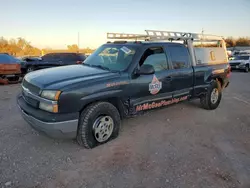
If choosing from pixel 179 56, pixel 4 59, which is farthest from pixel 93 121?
pixel 4 59

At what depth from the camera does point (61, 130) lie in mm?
3486

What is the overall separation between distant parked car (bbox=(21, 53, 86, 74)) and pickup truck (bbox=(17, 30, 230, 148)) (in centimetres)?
1021

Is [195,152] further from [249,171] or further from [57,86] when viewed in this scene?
[57,86]

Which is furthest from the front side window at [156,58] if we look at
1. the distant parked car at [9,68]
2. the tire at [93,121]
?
the distant parked car at [9,68]

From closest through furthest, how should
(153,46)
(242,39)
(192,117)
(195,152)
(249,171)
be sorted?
(249,171) < (195,152) < (153,46) < (192,117) < (242,39)

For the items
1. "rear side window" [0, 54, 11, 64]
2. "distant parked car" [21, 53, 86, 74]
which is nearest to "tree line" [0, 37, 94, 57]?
"distant parked car" [21, 53, 86, 74]

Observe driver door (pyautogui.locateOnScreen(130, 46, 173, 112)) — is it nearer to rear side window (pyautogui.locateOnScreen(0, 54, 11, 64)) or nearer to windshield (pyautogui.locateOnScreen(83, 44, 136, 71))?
windshield (pyautogui.locateOnScreen(83, 44, 136, 71))

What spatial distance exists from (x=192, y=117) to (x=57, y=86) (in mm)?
3681

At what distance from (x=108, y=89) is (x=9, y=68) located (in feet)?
29.5

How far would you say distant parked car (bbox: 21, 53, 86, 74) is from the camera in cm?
1457

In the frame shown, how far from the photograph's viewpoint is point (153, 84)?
4.59 m

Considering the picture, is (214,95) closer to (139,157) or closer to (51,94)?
(139,157)

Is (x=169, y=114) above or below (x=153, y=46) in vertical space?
below

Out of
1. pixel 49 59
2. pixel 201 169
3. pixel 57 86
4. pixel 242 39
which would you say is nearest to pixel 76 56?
pixel 49 59
